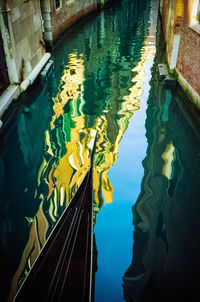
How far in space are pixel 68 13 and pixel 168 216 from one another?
1024 cm

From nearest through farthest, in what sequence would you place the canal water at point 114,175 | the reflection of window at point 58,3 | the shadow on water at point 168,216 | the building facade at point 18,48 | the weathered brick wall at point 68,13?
the shadow on water at point 168,216 → the canal water at point 114,175 → the building facade at point 18,48 → the weathered brick wall at point 68,13 → the reflection of window at point 58,3

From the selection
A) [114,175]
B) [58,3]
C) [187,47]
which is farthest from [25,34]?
[58,3]

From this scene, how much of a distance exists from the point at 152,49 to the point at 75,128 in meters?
5.53

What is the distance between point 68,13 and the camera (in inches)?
433

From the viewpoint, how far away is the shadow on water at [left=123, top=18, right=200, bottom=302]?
97.2 inches

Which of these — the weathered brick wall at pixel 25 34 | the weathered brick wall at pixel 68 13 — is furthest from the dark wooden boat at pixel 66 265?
the weathered brick wall at pixel 68 13

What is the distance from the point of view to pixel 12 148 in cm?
442

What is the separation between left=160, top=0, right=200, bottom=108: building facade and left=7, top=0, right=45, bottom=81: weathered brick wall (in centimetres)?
323

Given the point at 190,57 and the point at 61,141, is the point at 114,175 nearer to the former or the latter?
the point at 61,141

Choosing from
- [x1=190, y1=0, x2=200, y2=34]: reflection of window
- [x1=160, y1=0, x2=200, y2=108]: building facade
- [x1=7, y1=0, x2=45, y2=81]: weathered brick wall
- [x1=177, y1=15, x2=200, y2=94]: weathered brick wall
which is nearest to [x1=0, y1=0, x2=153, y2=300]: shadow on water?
[x1=7, y1=0, x2=45, y2=81]: weathered brick wall

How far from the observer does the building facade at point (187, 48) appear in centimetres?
507

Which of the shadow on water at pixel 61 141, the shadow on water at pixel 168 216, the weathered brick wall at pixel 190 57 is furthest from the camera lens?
the weathered brick wall at pixel 190 57

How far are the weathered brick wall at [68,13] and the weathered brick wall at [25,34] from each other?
2771 millimetres

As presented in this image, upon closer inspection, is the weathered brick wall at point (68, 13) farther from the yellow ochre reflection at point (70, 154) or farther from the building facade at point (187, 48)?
the building facade at point (187, 48)
